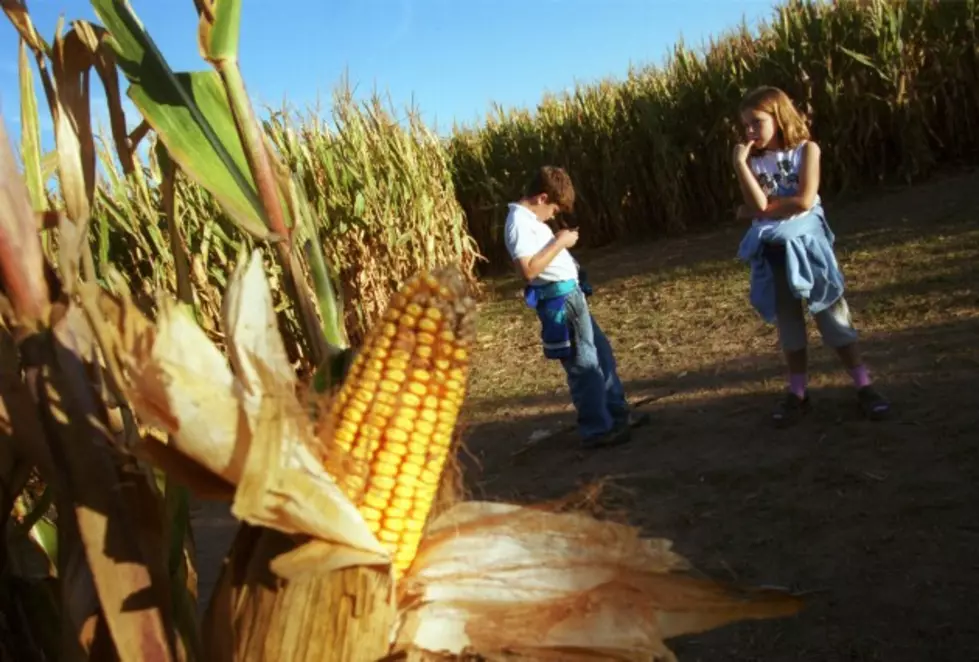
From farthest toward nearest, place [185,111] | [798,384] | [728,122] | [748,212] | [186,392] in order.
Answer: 1. [728,122]
2. [798,384]
3. [748,212]
4. [185,111]
5. [186,392]

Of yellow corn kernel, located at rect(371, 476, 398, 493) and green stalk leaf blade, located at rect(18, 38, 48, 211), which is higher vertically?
green stalk leaf blade, located at rect(18, 38, 48, 211)

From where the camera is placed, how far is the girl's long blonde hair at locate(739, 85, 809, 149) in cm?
366

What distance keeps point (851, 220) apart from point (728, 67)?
2.98 meters

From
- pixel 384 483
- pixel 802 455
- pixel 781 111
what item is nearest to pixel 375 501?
pixel 384 483

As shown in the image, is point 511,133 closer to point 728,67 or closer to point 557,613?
point 728,67

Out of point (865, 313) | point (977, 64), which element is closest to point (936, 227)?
point (865, 313)

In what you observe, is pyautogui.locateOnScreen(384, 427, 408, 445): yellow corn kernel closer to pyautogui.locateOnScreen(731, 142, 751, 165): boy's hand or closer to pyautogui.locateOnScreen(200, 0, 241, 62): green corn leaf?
pyautogui.locateOnScreen(200, 0, 241, 62): green corn leaf

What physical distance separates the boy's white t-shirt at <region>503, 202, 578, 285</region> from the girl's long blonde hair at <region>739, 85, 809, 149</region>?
1.07 metres

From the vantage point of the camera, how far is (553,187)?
14.0 feet

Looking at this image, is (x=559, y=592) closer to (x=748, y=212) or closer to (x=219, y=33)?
(x=219, y=33)

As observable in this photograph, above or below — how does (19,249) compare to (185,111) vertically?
below

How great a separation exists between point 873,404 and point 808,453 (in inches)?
17.4

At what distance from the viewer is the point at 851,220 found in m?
8.77

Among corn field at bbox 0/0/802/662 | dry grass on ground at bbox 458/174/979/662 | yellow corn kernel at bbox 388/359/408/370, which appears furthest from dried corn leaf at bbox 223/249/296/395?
dry grass on ground at bbox 458/174/979/662
